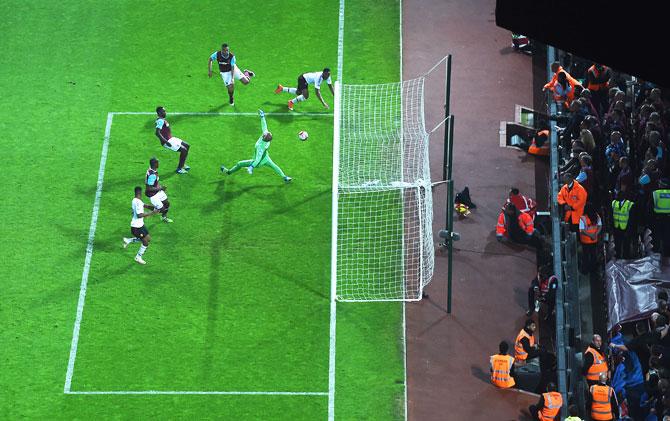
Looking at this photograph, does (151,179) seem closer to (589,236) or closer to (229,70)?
(229,70)

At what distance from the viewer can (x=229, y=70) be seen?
78.9 feet

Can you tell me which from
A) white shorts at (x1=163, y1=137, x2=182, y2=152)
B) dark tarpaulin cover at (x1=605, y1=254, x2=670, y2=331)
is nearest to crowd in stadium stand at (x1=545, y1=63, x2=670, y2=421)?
dark tarpaulin cover at (x1=605, y1=254, x2=670, y2=331)

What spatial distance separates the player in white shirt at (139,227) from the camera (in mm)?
20391

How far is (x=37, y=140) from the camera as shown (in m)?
23.9

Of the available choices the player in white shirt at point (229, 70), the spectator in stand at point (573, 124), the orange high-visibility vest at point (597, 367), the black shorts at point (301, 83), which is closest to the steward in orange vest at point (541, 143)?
the spectator in stand at point (573, 124)

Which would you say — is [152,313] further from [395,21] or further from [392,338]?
[395,21]

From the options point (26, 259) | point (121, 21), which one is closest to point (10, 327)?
point (26, 259)

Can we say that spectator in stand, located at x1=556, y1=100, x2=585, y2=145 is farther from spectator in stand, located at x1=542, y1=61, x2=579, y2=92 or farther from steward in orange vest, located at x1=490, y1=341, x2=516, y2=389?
steward in orange vest, located at x1=490, y1=341, x2=516, y2=389

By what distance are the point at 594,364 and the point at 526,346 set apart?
125 centimetres

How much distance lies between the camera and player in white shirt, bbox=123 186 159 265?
803 inches

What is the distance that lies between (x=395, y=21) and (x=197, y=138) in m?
6.27

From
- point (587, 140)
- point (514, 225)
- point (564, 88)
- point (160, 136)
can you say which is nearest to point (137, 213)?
point (160, 136)

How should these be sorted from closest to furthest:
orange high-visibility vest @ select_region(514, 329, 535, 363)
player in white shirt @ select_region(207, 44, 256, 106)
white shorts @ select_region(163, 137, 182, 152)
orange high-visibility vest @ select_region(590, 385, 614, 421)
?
orange high-visibility vest @ select_region(590, 385, 614, 421), orange high-visibility vest @ select_region(514, 329, 535, 363), white shorts @ select_region(163, 137, 182, 152), player in white shirt @ select_region(207, 44, 256, 106)

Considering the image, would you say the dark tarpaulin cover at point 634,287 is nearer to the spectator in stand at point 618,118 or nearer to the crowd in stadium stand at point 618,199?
the crowd in stadium stand at point 618,199
